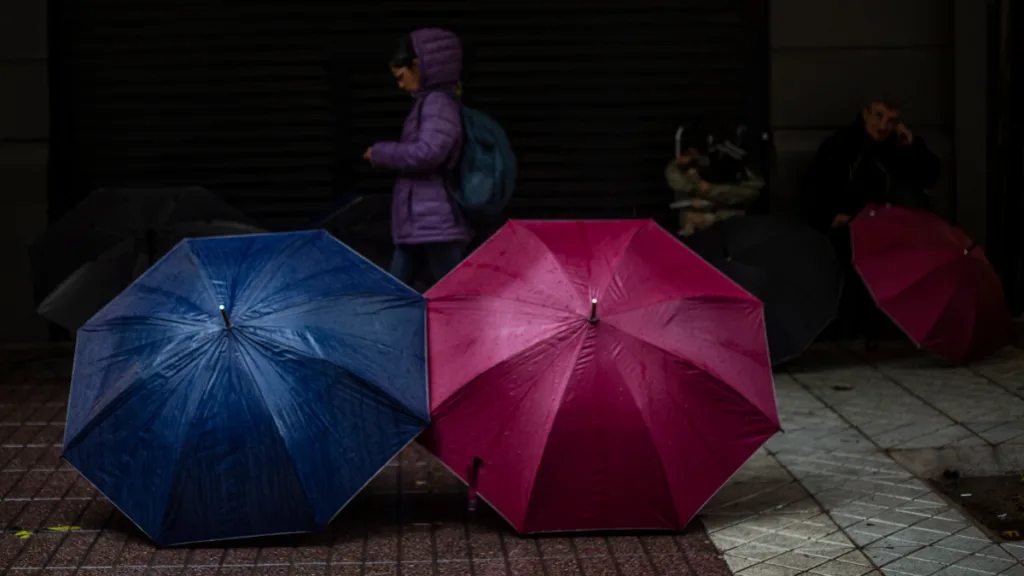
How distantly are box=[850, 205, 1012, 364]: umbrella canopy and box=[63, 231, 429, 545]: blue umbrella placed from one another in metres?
4.05

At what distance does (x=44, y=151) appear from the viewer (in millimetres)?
10898

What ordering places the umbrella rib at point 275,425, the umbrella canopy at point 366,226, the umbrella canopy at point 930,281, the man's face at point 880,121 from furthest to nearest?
the man's face at point 880,121
the umbrella canopy at point 366,226
the umbrella canopy at point 930,281
the umbrella rib at point 275,425

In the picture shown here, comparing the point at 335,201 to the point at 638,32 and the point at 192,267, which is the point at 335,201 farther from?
the point at 192,267

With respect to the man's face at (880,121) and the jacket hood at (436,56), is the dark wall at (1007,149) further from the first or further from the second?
the jacket hood at (436,56)

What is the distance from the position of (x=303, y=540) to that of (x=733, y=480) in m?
2.05

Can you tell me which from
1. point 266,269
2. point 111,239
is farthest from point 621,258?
point 111,239

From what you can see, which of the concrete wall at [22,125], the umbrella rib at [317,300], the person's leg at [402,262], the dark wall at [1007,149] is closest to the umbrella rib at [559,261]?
the umbrella rib at [317,300]

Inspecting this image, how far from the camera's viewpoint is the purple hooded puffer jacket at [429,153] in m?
8.51

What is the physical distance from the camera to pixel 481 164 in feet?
28.7

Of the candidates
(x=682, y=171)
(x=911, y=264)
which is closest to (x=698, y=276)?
(x=911, y=264)

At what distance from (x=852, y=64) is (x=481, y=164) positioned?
3.41m

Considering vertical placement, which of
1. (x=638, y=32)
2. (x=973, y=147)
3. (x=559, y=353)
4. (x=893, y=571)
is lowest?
(x=893, y=571)

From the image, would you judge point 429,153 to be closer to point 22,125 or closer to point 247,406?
point 247,406

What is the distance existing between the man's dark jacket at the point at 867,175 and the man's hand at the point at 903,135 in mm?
26
